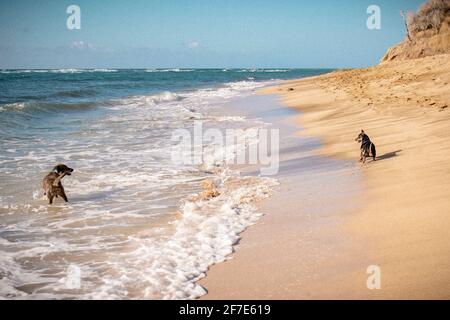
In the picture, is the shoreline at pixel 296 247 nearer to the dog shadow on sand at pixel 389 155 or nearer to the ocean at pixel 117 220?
the ocean at pixel 117 220

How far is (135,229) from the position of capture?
16.6 ft

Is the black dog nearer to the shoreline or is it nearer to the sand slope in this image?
the sand slope

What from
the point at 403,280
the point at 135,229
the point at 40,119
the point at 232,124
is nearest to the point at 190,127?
the point at 232,124

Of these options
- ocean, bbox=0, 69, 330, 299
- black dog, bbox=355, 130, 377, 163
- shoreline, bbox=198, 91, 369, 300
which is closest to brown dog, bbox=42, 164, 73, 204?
ocean, bbox=0, 69, 330, 299

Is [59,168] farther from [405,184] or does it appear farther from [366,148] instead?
[366,148]

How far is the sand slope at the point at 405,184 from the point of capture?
3.21 meters

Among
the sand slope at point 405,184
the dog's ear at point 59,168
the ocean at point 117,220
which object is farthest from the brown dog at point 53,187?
the sand slope at point 405,184

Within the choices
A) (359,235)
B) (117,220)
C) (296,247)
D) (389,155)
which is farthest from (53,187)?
(389,155)

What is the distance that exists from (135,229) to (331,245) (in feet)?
9.00

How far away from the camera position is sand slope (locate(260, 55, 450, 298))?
3209 mm

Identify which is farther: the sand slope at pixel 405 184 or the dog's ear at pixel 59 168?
the dog's ear at pixel 59 168
